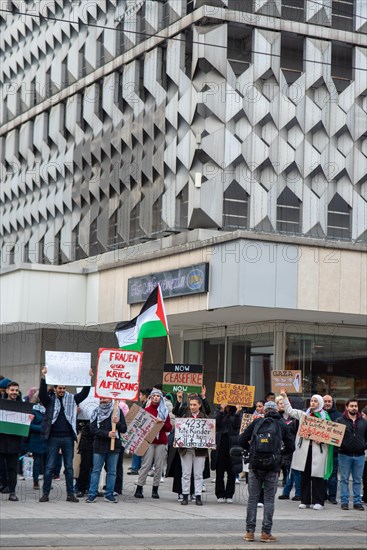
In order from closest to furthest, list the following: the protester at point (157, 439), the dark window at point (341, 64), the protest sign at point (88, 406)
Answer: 1. the protest sign at point (88, 406)
2. the protester at point (157, 439)
3. the dark window at point (341, 64)

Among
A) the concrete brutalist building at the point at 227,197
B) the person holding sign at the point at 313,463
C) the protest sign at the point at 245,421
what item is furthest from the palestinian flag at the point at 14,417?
the concrete brutalist building at the point at 227,197

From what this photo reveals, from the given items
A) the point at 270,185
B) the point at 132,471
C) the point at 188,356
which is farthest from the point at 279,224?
the point at 132,471

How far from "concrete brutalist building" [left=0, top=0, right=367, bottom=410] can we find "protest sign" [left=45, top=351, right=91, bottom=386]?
7894mm

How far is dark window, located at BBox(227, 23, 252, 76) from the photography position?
30.3 meters

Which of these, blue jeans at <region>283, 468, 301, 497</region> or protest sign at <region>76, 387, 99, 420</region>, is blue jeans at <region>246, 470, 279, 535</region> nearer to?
protest sign at <region>76, 387, 99, 420</region>

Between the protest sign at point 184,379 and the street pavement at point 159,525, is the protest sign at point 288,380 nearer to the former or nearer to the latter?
the protest sign at point 184,379

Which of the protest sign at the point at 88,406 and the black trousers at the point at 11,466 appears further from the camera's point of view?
the protest sign at the point at 88,406

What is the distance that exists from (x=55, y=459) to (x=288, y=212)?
13384mm

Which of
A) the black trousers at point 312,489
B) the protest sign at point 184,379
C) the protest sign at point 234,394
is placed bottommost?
the black trousers at point 312,489

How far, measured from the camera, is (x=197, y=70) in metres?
30.1

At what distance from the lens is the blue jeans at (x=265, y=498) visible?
49.6ft

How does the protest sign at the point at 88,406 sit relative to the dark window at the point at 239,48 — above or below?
below

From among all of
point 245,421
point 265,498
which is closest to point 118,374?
point 245,421

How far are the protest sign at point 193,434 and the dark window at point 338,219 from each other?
40.4 feet
